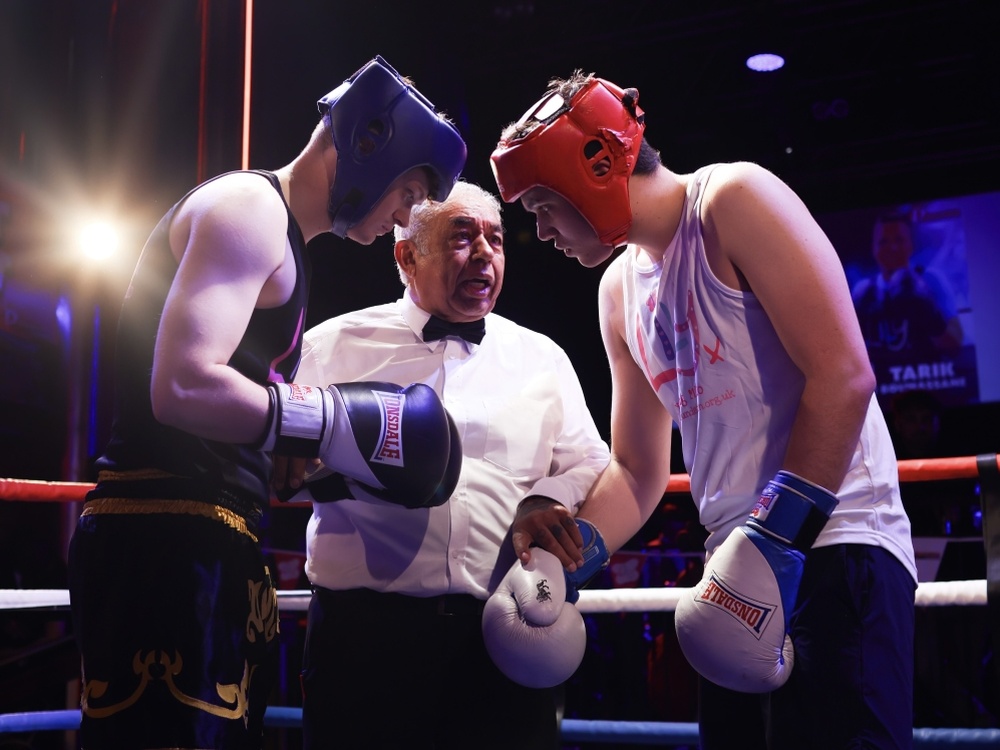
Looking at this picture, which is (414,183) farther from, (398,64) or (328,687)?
(398,64)

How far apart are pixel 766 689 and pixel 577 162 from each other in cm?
99

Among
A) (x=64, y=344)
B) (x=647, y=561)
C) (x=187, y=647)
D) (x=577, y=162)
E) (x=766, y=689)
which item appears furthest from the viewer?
(x=64, y=344)

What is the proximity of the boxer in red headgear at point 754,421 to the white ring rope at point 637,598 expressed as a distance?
0.34 metres

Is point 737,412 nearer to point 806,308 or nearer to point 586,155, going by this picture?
point 806,308

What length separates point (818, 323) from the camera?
4.75 feet

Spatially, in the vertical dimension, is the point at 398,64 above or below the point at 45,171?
above

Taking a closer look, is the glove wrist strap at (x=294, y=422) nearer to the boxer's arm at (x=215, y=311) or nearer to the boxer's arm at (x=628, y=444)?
the boxer's arm at (x=215, y=311)

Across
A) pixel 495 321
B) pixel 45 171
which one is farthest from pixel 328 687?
pixel 45 171

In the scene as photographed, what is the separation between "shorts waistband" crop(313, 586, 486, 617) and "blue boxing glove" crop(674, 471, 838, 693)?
2.44ft

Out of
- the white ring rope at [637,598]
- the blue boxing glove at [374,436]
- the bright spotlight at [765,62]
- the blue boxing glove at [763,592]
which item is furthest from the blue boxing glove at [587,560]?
the bright spotlight at [765,62]

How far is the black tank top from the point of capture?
1609 millimetres

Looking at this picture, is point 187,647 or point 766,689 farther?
point 187,647

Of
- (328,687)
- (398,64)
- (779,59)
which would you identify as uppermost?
(779,59)

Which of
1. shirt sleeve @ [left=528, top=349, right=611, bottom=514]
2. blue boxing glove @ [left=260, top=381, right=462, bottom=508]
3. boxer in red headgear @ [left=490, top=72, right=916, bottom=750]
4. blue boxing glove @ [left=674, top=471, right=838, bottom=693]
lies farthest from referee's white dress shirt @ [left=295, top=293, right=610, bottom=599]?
blue boxing glove @ [left=674, top=471, right=838, bottom=693]
